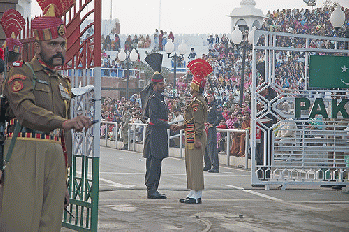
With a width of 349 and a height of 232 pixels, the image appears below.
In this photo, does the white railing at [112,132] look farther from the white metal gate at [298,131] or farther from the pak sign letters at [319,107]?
the pak sign letters at [319,107]

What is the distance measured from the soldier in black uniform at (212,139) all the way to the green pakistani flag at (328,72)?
4156mm

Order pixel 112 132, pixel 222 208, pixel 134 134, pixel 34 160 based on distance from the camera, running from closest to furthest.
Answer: pixel 34 160, pixel 222 208, pixel 134 134, pixel 112 132

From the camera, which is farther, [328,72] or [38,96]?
[328,72]

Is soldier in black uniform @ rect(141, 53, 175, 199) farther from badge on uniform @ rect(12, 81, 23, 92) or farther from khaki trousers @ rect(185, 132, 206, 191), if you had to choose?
badge on uniform @ rect(12, 81, 23, 92)

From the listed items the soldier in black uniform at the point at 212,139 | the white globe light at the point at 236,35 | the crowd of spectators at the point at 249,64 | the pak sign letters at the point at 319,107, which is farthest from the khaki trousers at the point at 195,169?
the crowd of spectators at the point at 249,64

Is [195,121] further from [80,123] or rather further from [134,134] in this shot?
[134,134]

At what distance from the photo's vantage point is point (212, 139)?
18.7 m

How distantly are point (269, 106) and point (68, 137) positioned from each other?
8336 mm

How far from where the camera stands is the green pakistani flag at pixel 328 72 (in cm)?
1437

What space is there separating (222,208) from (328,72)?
4370 millimetres

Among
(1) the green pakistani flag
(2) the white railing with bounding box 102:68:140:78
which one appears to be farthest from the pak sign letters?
(2) the white railing with bounding box 102:68:140:78

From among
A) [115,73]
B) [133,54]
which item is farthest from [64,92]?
[115,73]

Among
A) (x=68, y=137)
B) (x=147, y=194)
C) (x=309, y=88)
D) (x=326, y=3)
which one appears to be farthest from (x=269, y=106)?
(x=326, y=3)

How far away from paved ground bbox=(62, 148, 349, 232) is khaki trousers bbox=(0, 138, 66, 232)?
323cm
